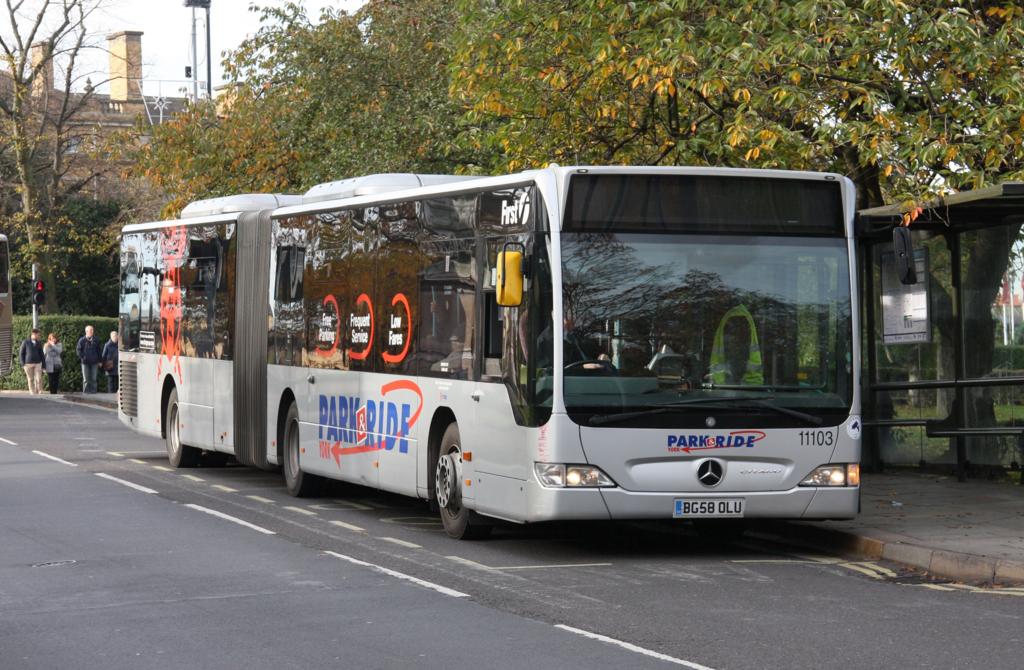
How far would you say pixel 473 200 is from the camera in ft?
43.9

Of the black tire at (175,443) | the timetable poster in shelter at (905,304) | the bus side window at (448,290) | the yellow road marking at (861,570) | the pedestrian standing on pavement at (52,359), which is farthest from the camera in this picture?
the pedestrian standing on pavement at (52,359)

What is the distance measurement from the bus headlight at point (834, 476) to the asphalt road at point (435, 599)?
0.58m

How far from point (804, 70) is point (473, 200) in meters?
4.43

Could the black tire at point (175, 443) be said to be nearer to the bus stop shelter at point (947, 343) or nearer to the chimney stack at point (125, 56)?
the bus stop shelter at point (947, 343)

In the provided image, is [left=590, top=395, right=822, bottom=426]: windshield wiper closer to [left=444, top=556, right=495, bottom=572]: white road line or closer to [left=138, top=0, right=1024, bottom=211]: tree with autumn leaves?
[left=444, top=556, right=495, bottom=572]: white road line

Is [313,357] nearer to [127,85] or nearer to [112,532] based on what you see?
[112,532]

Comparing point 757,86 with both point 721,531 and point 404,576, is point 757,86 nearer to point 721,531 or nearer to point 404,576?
point 721,531

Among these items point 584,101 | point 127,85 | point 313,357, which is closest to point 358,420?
point 313,357

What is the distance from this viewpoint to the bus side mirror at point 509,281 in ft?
39.4

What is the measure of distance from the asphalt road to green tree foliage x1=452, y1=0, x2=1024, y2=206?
429 centimetres

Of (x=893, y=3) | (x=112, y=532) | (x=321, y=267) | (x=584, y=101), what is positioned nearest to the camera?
(x=112, y=532)

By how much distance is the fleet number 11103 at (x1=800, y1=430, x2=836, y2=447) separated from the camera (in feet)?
40.4

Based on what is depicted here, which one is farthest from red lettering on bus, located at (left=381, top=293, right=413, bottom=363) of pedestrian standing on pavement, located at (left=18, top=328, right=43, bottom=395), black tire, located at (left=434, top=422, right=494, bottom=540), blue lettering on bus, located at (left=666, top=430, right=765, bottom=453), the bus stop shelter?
pedestrian standing on pavement, located at (left=18, top=328, right=43, bottom=395)

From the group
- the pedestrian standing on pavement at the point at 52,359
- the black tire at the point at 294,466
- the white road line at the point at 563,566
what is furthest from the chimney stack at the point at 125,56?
the white road line at the point at 563,566
